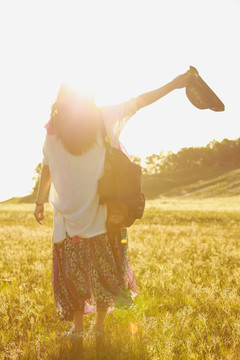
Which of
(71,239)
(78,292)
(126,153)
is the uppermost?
(126,153)

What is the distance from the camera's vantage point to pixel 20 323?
10.9 feet

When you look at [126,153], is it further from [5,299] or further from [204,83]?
Answer: [5,299]

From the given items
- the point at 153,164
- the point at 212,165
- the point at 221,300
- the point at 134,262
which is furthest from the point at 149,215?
the point at 153,164

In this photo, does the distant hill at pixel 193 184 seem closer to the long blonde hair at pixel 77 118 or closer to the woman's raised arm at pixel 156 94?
the woman's raised arm at pixel 156 94

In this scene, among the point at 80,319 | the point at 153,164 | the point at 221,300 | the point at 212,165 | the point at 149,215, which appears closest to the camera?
the point at 80,319

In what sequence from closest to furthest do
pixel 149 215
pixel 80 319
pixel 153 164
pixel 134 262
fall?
pixel 80 319 < pixel 134 262 < pixel 149 215 < pixel 153 164

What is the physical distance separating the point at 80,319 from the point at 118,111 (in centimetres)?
189

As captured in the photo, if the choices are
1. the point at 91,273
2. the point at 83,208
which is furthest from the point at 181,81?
the point at 91,273

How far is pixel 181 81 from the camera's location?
3111mm

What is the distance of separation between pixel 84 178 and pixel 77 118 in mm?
511

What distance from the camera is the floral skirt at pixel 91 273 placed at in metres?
3.10

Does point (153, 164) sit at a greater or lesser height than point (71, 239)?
greater

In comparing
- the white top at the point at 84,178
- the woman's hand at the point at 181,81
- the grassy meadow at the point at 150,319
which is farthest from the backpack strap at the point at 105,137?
the grassy meadow at the point at 150,319

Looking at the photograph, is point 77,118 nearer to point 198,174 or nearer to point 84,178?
point 84,178
